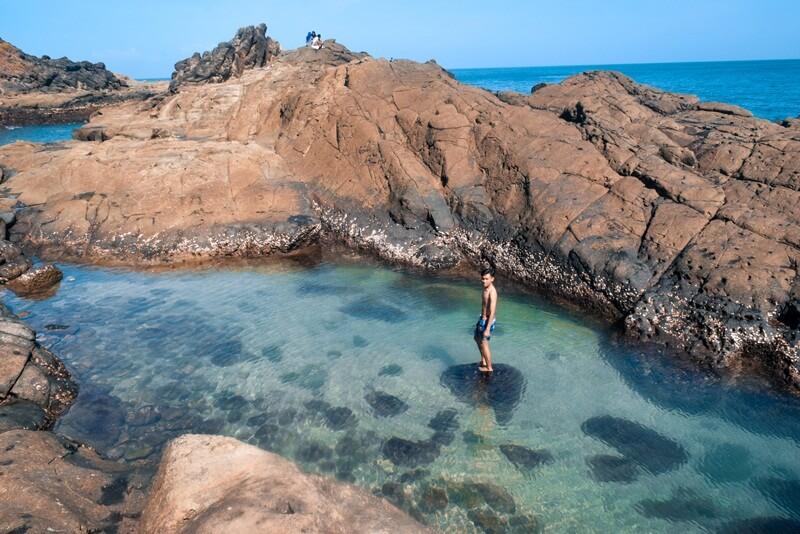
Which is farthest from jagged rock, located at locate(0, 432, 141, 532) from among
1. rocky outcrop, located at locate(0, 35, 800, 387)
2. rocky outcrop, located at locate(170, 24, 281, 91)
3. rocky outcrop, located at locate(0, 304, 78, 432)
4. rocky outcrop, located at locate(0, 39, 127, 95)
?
rocky outcrop, located at locate(0, 39, 127, 95)

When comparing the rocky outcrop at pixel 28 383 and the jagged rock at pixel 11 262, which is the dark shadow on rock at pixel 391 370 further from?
the jagged rock at pixel 11 262

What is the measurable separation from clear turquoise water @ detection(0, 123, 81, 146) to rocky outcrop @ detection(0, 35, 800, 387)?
23.2 m

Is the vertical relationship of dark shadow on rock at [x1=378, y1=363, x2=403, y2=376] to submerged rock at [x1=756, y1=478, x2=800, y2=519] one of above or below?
above

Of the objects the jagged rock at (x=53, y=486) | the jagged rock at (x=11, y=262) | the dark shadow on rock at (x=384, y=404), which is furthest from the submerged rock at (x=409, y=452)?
the jagged rock at (x=11, y=262)

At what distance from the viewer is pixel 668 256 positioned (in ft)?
34.1

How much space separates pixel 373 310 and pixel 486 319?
3418 millimetres

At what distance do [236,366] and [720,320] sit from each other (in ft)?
28.7

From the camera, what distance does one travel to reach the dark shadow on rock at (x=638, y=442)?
6.91 meters

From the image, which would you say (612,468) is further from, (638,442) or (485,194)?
(485,194)

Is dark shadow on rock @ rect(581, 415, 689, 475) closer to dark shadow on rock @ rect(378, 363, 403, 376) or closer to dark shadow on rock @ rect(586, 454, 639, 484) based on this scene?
dark shadow on rock @ rect(586, 454, 639, 484)

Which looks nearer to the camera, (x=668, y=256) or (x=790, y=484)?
(x=790, y=484)

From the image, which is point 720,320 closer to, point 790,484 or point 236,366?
point 790,484

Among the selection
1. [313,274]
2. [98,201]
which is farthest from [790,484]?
[98,201]

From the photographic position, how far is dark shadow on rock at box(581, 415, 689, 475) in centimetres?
691
